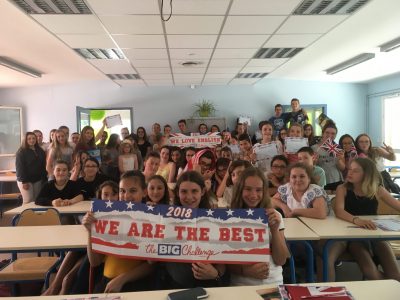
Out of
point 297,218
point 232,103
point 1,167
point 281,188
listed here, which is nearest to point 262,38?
point 281,188

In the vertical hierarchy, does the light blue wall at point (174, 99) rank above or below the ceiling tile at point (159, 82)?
below

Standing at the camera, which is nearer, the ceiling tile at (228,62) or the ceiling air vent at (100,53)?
the ceiling air vent at (100,53)

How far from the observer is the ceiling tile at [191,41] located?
4.55m

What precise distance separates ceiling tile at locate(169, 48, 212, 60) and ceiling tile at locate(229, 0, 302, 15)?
1.67 m

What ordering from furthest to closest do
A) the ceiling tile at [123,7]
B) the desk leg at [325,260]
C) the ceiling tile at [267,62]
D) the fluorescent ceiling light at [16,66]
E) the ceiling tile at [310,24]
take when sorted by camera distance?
the ceiling tile at [267,62], the fluorescent ceiling light at [16,66], the ceiling tile at [310,24], the ceiling tile at [123,7], the desk leg at [325,260]

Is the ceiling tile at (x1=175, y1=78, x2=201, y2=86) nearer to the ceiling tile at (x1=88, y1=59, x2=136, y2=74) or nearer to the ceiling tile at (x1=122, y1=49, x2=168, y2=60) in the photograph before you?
the ceiling tile at (x1=88, y1=59, x2=136, y2=74)

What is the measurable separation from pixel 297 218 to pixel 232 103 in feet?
22.1

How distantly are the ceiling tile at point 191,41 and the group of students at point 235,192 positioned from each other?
1515 millimetres

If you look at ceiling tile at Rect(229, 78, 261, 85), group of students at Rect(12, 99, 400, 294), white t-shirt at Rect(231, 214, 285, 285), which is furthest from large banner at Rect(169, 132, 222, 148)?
ceiling tile at Rect(229, 78, 261, 85)

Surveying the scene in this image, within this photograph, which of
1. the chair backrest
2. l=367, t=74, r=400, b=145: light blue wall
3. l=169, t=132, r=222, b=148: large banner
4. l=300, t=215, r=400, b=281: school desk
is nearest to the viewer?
l=300, t=215, r=400, b=281: school desk

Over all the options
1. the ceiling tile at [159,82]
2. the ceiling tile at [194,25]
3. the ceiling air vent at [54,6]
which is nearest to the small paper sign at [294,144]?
the ceiling tile at [194,25]

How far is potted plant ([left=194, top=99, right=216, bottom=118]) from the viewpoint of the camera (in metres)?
A: 9.21

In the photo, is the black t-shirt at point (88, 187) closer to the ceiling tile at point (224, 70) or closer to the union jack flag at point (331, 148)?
the union jack flag at point (331, 148)

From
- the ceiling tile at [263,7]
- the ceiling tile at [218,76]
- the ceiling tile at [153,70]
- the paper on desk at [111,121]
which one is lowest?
the paper on desk at [111,121]
